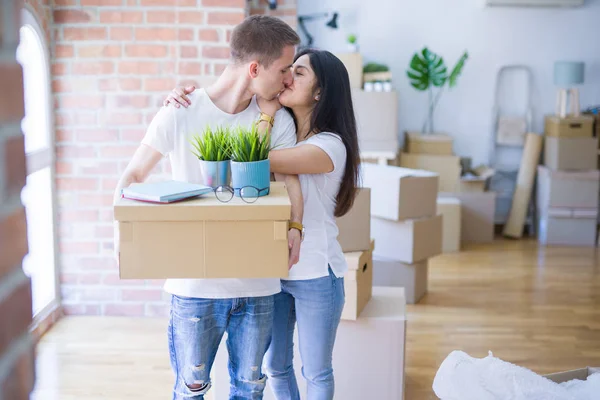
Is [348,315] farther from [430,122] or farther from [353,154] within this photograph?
[430,122]

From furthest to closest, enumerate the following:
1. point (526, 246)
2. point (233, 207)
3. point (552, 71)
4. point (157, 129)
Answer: point (552, 71)
point (526, 246)
point (157, 129)
point (233, 207)

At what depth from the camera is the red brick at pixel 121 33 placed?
3.84m

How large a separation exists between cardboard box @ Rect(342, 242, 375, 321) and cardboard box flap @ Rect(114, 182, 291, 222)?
129 cm

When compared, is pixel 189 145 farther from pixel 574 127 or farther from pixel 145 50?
pixel 574 127

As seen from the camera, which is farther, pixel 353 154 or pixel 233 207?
pixel 353 154

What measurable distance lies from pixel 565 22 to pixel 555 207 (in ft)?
5.56

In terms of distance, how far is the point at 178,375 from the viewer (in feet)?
6.44

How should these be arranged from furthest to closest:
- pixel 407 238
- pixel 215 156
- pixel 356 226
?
pixel 407 238
pixel 356 226
pixel 215 156

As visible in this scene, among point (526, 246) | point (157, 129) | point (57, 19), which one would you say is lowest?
point (526, 246)

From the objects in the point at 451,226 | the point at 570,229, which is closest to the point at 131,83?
the point at 451,226

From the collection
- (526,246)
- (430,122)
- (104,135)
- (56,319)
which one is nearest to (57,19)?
(104,135)

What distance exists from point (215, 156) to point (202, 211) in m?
0.20

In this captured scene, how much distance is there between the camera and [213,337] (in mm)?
1941

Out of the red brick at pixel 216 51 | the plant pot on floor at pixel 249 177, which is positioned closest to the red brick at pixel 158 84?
the red brick at pixel 216 51
